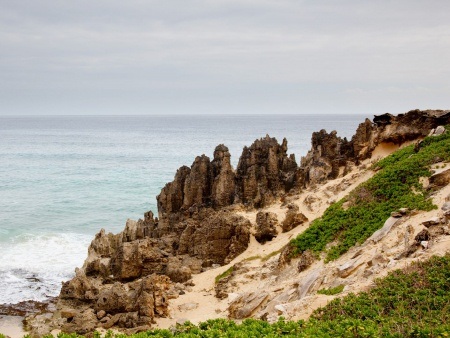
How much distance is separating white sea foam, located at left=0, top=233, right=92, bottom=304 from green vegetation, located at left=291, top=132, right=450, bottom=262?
23136 mm

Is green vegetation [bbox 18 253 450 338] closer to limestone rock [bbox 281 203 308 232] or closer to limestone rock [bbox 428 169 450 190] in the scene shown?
limestone rock [bbox 428 169 450 190]

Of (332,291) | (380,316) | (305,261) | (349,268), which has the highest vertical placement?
(380,316)

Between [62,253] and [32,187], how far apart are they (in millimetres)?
40888

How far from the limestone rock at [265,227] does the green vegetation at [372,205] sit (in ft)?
17.0

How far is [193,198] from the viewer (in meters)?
43.3

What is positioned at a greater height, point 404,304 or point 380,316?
point 404,304

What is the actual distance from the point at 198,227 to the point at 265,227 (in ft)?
20.1

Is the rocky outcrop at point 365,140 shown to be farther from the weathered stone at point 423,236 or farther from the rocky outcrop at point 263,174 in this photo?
the weathered stone at point 423,236

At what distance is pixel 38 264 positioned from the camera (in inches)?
1756

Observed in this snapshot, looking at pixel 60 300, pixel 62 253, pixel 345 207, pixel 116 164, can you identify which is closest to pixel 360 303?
pixel 345 207

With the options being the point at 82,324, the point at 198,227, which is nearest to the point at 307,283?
the point at 82,324

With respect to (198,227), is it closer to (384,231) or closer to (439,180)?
(384,231)

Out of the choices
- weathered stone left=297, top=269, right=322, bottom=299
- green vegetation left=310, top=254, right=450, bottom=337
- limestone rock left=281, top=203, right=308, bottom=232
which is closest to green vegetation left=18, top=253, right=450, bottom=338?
green vegetation left=310, top=254, right=450, bottom=337

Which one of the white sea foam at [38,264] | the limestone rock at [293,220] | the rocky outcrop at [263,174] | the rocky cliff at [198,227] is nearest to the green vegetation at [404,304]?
the rocky cliff at [198,227]
